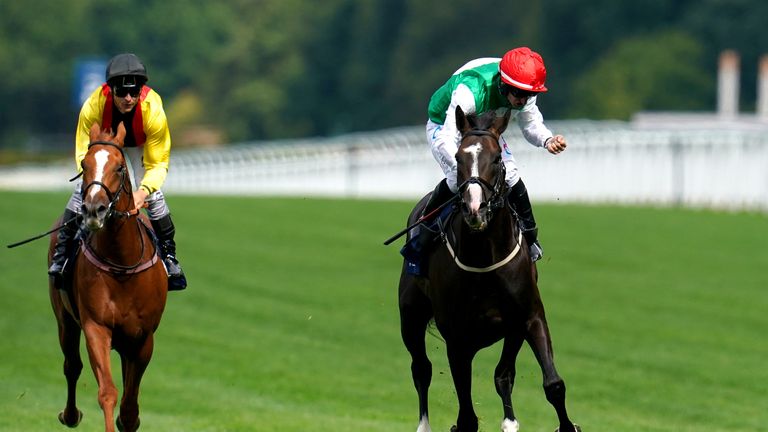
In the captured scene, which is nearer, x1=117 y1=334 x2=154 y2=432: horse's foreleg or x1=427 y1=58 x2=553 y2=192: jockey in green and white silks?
x1=427 y1=58 x2=553 y2=192: jockey in green and white silks

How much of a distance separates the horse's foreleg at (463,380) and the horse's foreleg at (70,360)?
2.87 metres

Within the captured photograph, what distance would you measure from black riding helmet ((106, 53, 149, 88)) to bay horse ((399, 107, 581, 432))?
2057 mm

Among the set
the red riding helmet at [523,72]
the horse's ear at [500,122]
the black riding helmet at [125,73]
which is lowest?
the horse's ear at [500,122]

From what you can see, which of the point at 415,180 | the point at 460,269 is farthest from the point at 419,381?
the point at 415,180

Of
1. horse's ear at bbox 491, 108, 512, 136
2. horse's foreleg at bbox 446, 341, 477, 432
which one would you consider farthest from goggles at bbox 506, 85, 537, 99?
horse's foreleg at bbox 446, 341, 477, 432

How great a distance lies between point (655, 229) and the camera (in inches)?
1176

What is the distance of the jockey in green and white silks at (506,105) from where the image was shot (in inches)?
414

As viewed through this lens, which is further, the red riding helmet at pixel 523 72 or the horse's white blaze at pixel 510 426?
the horse's white blaze at pixel 510 426

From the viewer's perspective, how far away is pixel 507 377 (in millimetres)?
11969

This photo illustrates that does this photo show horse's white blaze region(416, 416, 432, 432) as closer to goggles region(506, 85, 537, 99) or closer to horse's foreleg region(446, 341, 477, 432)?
horse's foreleg region(446, 341, 477, 432)

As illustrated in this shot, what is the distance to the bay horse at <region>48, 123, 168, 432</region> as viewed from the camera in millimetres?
10258

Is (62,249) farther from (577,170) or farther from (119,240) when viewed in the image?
(577,170)

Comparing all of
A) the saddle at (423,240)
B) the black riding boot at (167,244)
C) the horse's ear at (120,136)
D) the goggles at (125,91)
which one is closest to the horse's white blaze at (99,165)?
the horse's ear at (120,136)

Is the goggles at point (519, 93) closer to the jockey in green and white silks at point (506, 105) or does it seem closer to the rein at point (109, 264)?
the jockey in green and white silks at point (506, 105)
